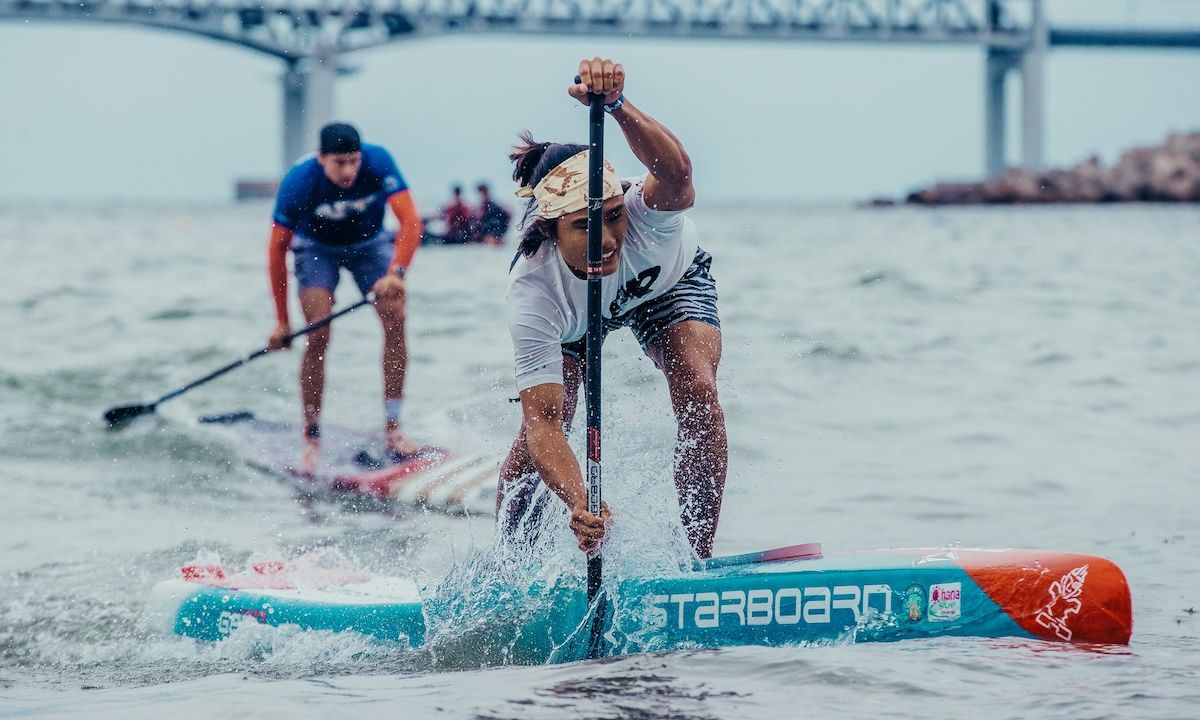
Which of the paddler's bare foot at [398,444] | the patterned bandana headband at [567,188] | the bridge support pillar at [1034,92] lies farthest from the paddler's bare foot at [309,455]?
the bridge support pillar at [1034,92]

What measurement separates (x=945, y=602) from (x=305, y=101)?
202 ft

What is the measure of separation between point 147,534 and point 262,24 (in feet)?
201

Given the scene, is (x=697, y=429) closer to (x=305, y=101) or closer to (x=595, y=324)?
(x=595, y=324)

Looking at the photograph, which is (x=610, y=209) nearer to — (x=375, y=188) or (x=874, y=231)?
(x=375, y=188)

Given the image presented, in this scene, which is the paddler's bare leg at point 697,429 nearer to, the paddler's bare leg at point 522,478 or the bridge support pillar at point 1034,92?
the paddler's bare leg at point 522,478

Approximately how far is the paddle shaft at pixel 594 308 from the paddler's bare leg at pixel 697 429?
436mm

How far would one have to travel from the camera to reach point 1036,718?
342cm

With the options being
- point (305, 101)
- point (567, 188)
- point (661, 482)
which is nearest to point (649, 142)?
point (567, 188)

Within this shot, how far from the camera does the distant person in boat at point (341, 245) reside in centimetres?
707

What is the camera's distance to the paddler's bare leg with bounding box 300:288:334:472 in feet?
24.6

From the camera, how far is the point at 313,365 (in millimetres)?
7641

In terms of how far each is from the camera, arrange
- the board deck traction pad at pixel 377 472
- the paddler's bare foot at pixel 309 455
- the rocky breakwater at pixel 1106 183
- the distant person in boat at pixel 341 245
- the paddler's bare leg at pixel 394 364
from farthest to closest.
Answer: the rocky breakwater at pixel 1106 183 → the paddler's bare foot at pixel 309 455 → the paddler's bare leg at pixel 394 364 → the distant person in boat at pixel 341 245 → the board deck traction pad at pixel 377 472

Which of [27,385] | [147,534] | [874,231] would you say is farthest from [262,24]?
[147,534]

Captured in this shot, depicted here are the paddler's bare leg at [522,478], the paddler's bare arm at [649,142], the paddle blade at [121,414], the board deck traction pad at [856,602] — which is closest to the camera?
the paddler's bare arm at [649,142]
